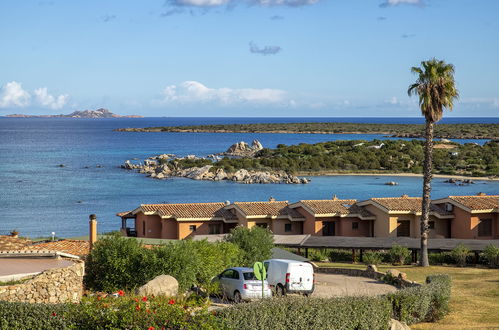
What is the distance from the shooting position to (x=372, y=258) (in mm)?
42156

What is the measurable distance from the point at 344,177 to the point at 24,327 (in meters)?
109

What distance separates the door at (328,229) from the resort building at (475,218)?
825cm

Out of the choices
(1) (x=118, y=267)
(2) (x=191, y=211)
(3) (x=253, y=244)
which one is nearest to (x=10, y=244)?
(1) (x=118, y=267)

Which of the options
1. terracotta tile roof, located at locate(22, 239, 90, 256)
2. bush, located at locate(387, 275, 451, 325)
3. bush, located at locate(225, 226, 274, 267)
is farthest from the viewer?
bush, located at locate(225, 226, 274, 267)

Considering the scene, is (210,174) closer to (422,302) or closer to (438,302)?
(438,302)

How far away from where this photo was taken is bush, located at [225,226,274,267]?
113 feet

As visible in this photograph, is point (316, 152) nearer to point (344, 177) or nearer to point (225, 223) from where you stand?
point (344, 177)

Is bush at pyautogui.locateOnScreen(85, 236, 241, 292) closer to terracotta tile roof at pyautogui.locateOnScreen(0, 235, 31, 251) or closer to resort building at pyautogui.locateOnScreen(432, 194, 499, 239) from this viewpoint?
terracotta tile roof at pyautogui.locateOnScreen(0, 235, 31, 251)

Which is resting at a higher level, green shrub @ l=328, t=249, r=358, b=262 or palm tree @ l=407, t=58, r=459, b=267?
palm tree @ l=407, t=58, r=459, b=267

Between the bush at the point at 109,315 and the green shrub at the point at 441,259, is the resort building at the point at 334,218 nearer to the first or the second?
the green shrub at the point at 441,259

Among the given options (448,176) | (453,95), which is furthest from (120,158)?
(453,95)

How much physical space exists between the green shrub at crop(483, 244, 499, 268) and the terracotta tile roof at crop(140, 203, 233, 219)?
58.2ft

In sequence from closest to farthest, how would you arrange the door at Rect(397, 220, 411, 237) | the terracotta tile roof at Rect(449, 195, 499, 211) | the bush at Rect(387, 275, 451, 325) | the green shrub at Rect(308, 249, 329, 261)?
the bush at Rect(387, 275, 451, 325) → the green shrub at Rect(308, 249, 329, 261) → the terracotta tile roof at Rect(449, 195, 499, 211) → the door at Rect(397, 220, 411, 237)

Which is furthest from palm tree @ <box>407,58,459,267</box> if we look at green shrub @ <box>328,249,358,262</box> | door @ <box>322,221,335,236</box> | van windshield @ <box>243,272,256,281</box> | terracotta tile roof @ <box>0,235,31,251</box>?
terracotta tile roof @ <box>0,235,31,251</box>
